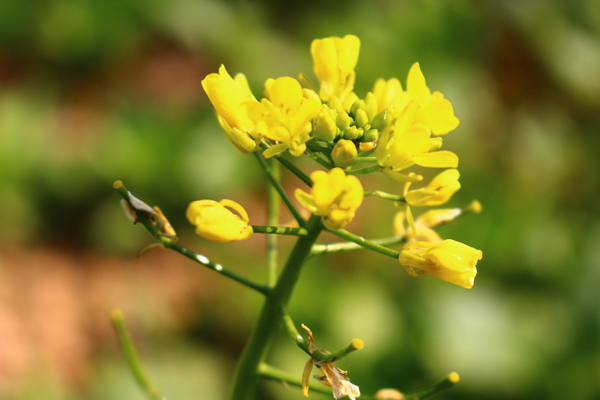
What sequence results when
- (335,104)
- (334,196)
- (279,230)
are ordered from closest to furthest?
(334,196) → (279,230) → (335,104)

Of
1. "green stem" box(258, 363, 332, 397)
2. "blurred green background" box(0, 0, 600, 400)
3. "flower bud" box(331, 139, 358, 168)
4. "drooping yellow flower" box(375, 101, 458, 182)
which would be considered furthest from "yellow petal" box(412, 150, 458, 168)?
"blurred green background" box(0, 0, 600, 400)

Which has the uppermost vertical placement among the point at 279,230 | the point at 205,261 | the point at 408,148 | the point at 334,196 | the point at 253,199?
the point at 408,148

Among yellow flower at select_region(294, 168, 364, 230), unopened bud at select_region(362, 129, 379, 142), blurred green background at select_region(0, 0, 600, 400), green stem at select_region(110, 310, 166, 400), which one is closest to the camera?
yellow flower at select_region(294, 168, 364, 230)

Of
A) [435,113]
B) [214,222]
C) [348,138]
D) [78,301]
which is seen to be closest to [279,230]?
[214,222]

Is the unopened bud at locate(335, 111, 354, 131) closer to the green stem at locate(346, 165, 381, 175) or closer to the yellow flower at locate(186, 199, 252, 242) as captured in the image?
the green stem at locate(346, 165, 381, 175)

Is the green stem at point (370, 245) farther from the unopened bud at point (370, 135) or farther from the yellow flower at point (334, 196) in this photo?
the unopened bud at point (370, 135)

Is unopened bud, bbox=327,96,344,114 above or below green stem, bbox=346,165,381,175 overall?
above

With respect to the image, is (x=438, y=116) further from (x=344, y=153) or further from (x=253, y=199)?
(x=253, y=199)
